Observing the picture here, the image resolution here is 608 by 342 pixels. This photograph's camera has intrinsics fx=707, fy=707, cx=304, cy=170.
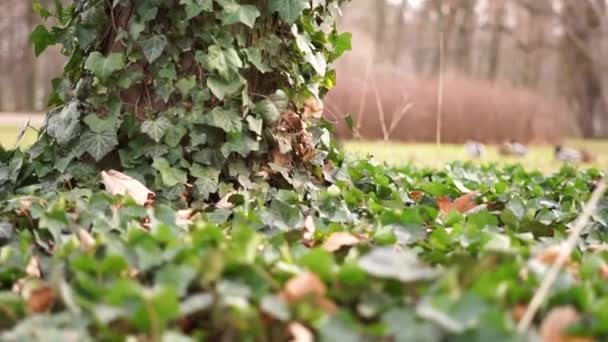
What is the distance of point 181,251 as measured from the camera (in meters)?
1.20

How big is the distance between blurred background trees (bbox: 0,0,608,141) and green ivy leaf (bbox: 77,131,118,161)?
10.6 meters

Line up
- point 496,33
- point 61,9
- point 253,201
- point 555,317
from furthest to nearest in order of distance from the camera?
1. point 496,33
2. point 61,9
3. point 253,201
4. point 555,317

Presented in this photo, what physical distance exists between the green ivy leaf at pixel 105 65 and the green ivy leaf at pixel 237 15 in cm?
34

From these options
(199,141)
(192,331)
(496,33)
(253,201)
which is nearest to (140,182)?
(199,141)

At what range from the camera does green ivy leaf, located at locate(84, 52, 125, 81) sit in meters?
2.11

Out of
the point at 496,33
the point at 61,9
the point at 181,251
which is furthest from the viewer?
the point at 496,33

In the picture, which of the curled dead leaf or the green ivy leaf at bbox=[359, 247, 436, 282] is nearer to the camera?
the green ivy leaf at bbox=[359, 247, 436, 282]

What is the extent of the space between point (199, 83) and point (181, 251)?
1054 mm

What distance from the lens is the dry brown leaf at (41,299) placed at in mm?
1135

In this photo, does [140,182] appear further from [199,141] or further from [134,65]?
[134,65]

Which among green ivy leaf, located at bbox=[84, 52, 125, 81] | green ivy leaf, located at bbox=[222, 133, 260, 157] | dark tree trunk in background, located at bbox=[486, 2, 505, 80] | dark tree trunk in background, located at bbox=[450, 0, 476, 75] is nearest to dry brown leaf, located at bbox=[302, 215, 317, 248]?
green ivy leaf, located at bbox=[222, 133, 260, 157]

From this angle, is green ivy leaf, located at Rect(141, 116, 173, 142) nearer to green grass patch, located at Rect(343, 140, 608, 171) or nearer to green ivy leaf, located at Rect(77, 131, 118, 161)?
green ivy leaf, located at Rect(77, 131, 118, 161)

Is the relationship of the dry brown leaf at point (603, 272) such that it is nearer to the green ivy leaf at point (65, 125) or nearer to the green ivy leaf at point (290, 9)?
the green ivy leaf at point (290, 9)

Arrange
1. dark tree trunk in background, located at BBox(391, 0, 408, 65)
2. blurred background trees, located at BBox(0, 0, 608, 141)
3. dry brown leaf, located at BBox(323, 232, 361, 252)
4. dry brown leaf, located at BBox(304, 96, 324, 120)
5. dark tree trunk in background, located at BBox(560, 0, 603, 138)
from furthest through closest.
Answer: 1. dark tree trunk in background, located at BBox(391, 0, 408, 65)
2. dark tree trunk in background, located at BBox(560, 0, 603, 138)
3. blurred background trees, located at BBox(0, 0, 608, 141)
4. dry brown leaf, located at BBox(304, 96, 324, 120)
5. dry brown leaf, located at BBox(323, 232, 361, 252)
